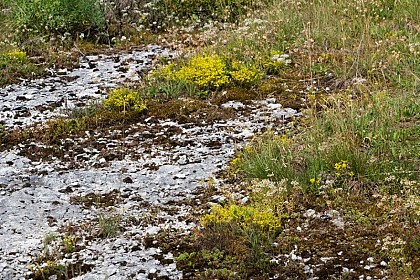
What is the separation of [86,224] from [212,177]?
5.13 feet

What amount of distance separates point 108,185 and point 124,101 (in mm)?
2331

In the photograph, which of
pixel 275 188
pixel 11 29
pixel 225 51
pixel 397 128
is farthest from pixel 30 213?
pixel 11 29

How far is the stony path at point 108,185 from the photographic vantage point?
18.7ft

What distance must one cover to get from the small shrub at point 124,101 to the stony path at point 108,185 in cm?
37

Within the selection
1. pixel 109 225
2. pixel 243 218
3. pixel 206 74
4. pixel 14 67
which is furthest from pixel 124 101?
pixel 243 218

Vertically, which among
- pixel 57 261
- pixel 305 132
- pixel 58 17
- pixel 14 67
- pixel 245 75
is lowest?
pixel 57 261

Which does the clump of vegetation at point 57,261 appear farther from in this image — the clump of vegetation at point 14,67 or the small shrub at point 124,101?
the clump of vegetation at point 14,67

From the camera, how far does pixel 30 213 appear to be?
6.57 meters

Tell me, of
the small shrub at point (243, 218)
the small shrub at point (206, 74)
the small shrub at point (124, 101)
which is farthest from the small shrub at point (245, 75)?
the small shrub at point (243, 218)

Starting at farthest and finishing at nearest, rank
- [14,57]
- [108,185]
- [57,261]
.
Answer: [14,57]
[108,185]
[57,261]

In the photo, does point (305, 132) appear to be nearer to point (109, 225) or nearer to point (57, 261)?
point (109, 225)

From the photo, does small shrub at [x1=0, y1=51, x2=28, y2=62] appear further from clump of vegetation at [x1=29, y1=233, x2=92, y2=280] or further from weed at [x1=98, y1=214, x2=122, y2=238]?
clump of vegetation at [x1=29, y1=233, x2=92, y2=280]

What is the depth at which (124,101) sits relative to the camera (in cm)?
915

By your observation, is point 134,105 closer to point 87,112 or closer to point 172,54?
point 87,112
